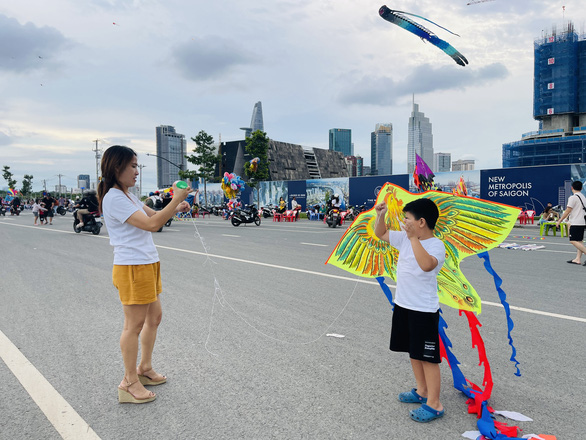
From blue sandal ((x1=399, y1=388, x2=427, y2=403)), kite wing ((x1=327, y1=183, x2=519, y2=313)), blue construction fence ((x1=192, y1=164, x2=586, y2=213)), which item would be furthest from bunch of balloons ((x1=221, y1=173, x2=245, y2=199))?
blue sandal ((x1=399, y1=388, x2=427, y2=403))

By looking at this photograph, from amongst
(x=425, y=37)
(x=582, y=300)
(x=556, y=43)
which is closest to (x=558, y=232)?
(x=582, y=300)

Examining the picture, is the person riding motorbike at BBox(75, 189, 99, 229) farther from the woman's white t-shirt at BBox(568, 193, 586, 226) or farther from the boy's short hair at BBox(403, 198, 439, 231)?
the boy's short hair at BBox(403, 198, 439, 231)

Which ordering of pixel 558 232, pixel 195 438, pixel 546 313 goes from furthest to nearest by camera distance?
pixel 558 232, pixel 546 313, pixel 195 438

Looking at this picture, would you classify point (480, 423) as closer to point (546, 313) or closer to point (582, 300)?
point (546, 313)

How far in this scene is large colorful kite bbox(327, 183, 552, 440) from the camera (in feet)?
9.20

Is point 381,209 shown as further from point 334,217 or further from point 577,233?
point 334,217

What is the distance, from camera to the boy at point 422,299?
264cm

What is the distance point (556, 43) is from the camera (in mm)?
68688

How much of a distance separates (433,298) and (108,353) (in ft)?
9.35

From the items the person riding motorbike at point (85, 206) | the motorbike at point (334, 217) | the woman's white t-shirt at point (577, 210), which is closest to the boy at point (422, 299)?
the woman's white t-shirt at point (577, 210)

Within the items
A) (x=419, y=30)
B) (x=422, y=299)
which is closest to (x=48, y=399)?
(x=422, y=299)

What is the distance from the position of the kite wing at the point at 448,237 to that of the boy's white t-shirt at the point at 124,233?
1.45m

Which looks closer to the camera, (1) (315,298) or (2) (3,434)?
(2) (3,434)

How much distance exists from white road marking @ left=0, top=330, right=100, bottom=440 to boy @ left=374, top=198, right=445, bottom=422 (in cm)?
196
